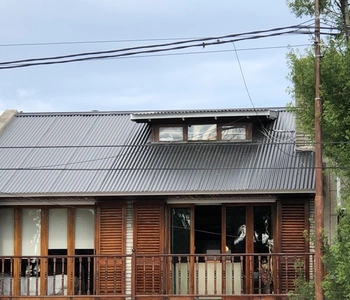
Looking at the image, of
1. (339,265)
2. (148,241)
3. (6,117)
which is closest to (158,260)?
(148,241)

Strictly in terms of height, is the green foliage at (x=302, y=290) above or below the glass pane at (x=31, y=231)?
below

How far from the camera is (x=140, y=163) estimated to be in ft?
59.5

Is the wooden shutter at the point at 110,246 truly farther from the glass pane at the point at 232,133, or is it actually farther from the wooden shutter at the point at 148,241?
the glass pane at the point at 232,133

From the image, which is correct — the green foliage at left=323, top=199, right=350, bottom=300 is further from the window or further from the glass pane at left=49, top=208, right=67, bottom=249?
the glass pane at left=49, top=208, right=67, bottom=249

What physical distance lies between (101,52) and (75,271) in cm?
591

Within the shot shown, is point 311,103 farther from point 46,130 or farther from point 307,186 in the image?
point 46,130

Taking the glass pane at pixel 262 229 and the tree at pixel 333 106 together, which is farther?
the glass pane at pixel 262 229

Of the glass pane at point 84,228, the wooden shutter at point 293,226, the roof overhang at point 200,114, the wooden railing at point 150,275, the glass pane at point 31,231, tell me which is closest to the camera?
the wooden railing at point 150,275

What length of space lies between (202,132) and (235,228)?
8.80ft

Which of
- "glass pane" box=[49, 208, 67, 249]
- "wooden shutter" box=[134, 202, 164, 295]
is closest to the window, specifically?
"wooden shutter" box=[134, 202, 164, 295]

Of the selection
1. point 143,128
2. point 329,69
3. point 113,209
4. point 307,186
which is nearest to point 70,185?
point 113,209

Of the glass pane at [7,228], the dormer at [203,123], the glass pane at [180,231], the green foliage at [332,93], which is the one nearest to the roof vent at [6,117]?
the glass pane at [7,228]

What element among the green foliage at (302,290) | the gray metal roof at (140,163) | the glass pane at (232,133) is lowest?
the green foliage at (302,290)

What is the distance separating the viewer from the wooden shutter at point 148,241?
56.1ft
